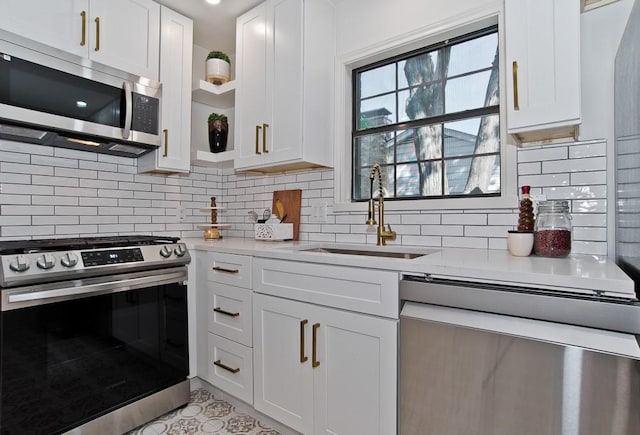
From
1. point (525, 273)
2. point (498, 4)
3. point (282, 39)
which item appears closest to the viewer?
point (525, 273)

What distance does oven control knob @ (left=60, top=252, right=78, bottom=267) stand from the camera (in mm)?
1549

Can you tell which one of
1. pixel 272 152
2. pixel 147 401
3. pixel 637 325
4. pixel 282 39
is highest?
pixel 282 39

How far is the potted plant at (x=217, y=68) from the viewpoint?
265 cm

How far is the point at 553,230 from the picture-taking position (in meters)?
1.39

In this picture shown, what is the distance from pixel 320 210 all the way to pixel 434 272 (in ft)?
4.04

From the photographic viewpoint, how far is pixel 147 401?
1841 mm

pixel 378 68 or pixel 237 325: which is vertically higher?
pixel 378 68

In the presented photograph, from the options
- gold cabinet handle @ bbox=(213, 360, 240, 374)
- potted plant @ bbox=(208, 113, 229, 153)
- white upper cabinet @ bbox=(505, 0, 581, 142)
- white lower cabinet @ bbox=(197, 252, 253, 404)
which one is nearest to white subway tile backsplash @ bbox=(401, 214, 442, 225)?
white upper cabinet @ bbox=(505, 0, 581, 142)

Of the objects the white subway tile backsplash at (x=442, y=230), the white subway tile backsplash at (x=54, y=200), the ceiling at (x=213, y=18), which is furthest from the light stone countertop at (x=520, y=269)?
the ceiling at (x=213, y=18)

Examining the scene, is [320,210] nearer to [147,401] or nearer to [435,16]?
[435,16]

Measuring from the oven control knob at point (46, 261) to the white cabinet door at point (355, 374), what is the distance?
3.93ft

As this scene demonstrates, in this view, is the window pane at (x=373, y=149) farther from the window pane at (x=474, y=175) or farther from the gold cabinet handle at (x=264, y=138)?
the gold cabinet handle at (x=264, y=138)

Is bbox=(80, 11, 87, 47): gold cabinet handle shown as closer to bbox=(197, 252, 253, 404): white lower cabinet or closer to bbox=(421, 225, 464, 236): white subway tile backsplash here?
bbox=(197, 252, 253, 404): white lower cabinet

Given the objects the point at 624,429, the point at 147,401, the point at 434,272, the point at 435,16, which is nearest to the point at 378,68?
the point at 435,16
